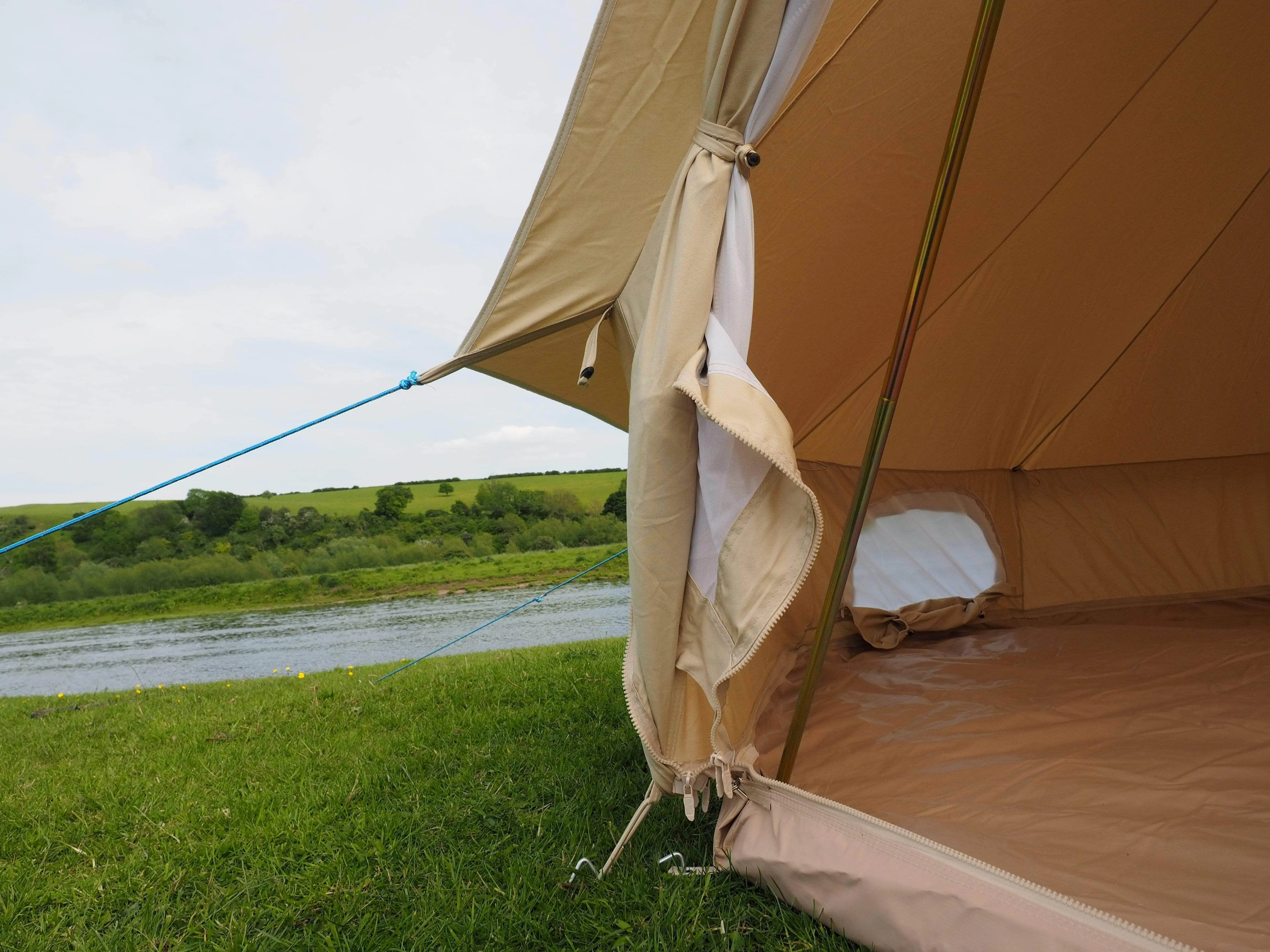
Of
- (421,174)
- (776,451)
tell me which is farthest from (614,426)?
(421,174)

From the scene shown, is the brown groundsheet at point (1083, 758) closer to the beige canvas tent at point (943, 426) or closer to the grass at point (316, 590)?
the beige canvas tent at point (943, 426)

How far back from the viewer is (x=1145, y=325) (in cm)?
269

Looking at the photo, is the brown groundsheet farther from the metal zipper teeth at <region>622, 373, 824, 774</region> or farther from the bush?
the bush

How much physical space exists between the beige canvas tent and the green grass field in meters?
12.4

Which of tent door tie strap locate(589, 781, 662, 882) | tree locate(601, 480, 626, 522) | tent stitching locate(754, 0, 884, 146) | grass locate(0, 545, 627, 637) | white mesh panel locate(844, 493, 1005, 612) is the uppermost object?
tent stitching locate(754, 0, 884, 146)

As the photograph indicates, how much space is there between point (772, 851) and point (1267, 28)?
228 cm

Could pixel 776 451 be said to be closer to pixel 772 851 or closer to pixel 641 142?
pixel 772 851

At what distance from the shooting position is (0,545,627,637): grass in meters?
11.4

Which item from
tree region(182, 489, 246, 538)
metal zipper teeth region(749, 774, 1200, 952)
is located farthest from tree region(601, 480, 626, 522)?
metal zipper teeth region(749, 774, 1200, 952)

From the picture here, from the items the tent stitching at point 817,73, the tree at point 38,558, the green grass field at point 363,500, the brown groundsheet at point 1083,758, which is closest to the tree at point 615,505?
the green grass field at point 363,500

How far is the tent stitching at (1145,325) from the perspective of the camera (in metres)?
2.39

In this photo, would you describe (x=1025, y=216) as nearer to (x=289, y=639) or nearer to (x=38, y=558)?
(x=289, y=639)

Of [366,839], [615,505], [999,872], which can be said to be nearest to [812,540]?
[999,872]

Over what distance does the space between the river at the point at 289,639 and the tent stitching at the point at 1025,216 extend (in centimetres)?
273
